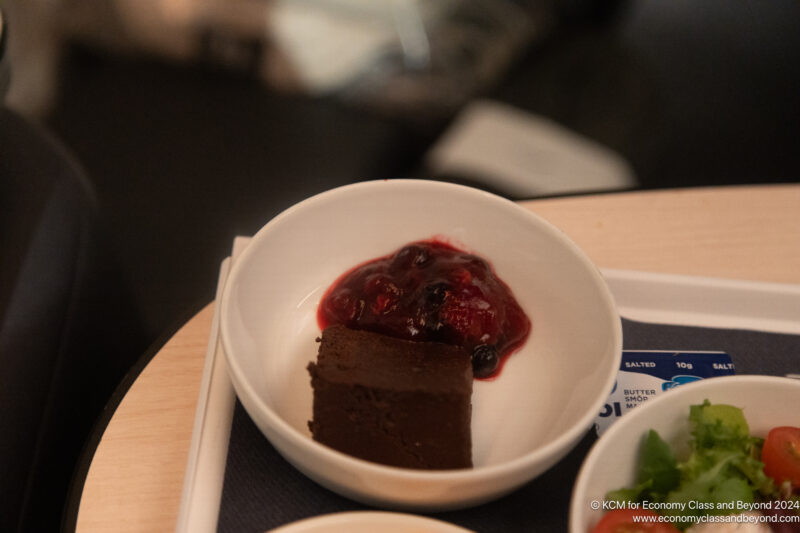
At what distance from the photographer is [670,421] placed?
88cm

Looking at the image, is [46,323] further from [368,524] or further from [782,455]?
[782,455]

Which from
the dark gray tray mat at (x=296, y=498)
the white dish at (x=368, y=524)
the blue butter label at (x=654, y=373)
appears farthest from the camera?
the blue butter label at (x=654, y=373)

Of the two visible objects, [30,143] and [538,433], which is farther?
[30,143]

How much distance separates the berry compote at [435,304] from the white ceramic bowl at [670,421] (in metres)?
0.22

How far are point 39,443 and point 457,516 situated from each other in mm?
713

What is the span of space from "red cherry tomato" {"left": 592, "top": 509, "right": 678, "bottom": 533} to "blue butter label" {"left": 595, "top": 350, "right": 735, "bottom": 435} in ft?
0.75

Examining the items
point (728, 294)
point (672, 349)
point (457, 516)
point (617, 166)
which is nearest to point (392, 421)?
point (457, 516)

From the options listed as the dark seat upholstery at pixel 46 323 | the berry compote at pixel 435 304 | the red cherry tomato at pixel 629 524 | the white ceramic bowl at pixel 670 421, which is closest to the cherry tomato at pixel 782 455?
the white ceramic bowl at pixel 670 421

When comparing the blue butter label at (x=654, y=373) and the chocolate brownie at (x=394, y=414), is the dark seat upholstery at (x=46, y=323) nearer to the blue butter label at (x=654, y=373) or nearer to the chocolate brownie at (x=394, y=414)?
the chocolate brownie at (x=394, y=414)

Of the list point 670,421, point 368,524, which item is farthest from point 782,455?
point 368,524

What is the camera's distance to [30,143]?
1.39 m

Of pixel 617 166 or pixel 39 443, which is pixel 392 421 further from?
pixel 617 166

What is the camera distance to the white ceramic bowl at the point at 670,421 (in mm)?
811

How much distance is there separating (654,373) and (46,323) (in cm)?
94
